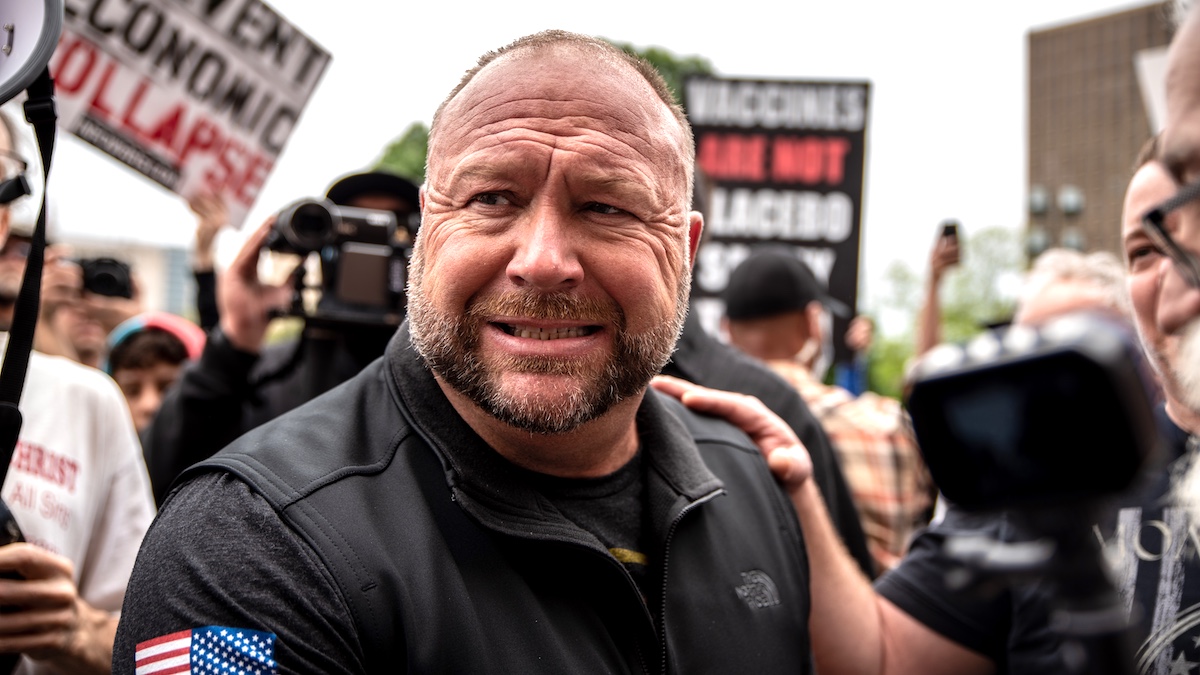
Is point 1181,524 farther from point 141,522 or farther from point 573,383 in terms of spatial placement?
point 141,522

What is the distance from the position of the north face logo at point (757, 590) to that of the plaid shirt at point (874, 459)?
206 centimetres

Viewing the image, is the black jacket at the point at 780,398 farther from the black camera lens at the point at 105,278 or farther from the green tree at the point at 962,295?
the green tree at the point at 962,295

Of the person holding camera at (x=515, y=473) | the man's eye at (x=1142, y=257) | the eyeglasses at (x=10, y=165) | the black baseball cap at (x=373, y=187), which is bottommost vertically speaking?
the person holding camera at (x=515, y=473)

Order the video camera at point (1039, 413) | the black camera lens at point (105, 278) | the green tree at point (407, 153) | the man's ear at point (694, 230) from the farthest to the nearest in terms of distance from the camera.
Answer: the green tree at point (407, 153) < the black camera lens at point (105, 278) < the man's ear at point (694, 230) < the video camera at point (1039, 413)

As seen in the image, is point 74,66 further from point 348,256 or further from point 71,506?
point 71,506

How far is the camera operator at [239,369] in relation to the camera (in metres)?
2.87

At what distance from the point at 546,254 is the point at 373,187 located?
1.95 meters

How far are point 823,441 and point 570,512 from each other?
140 centimetres

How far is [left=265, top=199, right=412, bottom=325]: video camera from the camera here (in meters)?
2.85

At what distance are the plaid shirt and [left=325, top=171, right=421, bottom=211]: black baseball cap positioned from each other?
1663 mm

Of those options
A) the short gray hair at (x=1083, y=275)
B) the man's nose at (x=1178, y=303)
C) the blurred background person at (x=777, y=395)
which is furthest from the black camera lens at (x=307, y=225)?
the short gray hair at (x=1083, y=275)

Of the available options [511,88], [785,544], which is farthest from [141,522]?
[785,544]

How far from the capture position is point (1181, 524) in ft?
6.11

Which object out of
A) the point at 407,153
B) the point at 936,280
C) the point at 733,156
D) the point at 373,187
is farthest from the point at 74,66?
the point at 407,153
